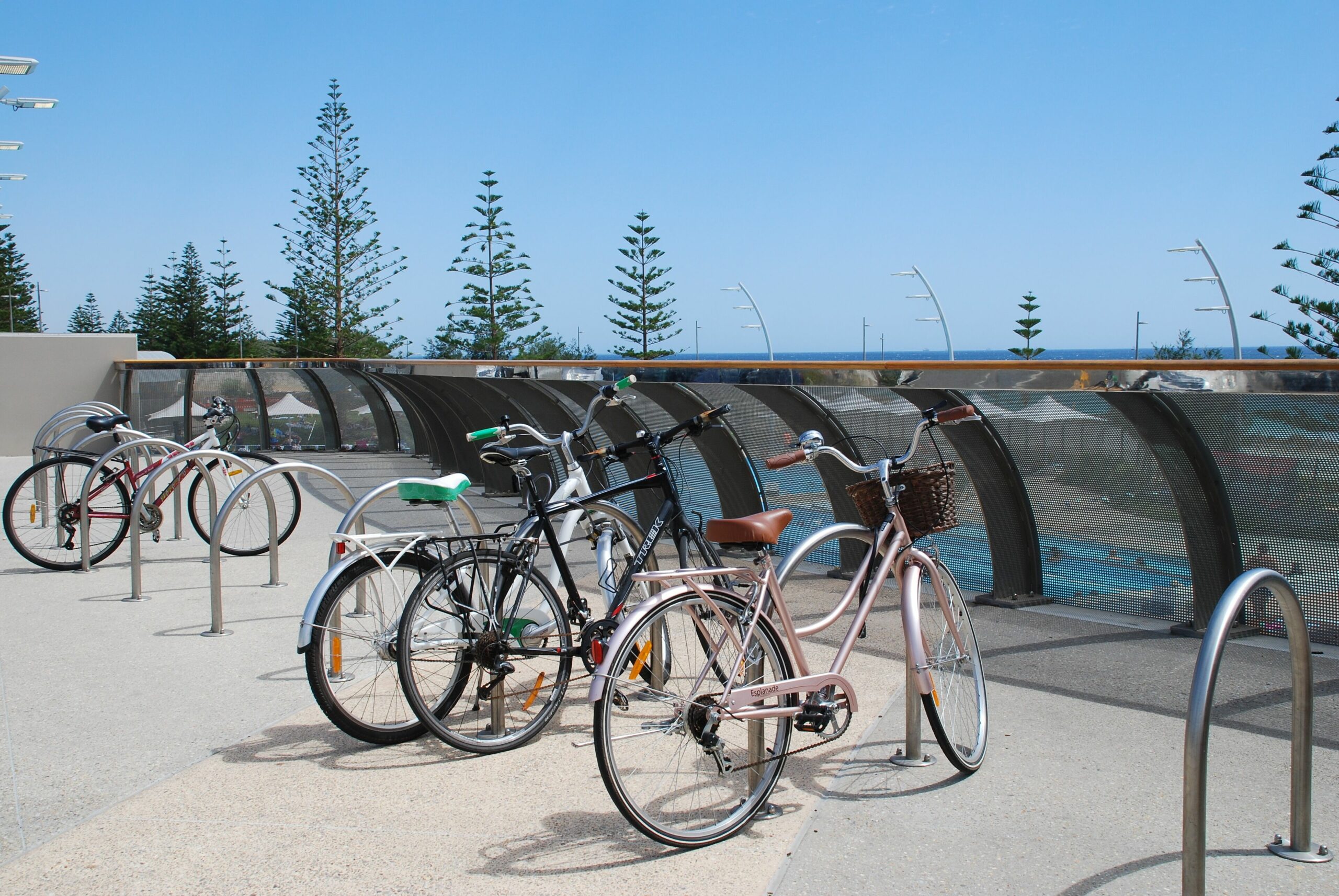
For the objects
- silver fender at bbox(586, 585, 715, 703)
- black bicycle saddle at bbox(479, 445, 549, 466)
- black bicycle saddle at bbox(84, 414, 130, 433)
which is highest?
black bicycle saddle at bbox(84, 414, 130, 433)

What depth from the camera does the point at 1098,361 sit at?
4543mm

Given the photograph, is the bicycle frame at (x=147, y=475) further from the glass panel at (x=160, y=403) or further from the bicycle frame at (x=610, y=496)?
the glass panel at (x=160, y=403)

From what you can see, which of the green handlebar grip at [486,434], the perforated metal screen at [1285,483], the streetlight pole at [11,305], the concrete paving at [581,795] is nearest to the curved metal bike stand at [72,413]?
the concrete paving at [581,795]

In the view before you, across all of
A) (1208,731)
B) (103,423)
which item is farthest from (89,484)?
(1208,731)

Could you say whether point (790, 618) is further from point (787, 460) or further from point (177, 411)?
point (177, 411)

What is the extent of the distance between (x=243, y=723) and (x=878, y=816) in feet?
7.14

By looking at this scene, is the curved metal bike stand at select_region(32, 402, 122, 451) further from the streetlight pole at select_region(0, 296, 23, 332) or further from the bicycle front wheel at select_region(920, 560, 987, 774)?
the streetlight pole at select_region(0, 296, 23, 332)

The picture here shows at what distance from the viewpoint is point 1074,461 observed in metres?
5.27

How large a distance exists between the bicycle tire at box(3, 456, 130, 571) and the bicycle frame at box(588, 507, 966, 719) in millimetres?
4937

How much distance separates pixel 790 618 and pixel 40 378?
44.5 ft

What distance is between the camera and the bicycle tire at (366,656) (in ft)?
11.0

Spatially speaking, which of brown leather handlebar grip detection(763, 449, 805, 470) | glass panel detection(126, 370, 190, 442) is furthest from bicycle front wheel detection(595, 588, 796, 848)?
glass panel detection(126, 370, 190, 442)

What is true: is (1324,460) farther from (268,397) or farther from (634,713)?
(268,397)

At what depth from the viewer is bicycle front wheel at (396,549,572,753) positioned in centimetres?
330
